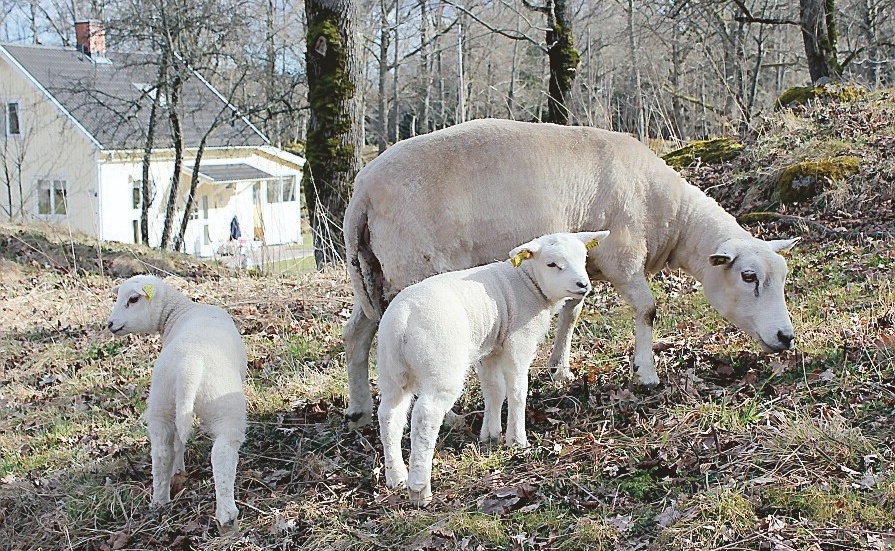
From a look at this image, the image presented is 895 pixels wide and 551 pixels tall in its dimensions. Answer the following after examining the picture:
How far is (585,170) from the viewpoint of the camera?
5.93 m

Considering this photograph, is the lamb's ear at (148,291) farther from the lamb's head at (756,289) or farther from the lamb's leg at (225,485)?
the lamb's head at (756,289)

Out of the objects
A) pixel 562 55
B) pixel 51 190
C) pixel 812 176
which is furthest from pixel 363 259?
pixel 51 190

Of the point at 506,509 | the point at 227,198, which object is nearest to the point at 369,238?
the point at 506,509

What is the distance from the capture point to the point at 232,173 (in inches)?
1380

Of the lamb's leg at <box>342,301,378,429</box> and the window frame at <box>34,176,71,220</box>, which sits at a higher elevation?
the window frame at <box>34,176,71,220</box>

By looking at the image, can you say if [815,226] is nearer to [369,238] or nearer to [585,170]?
[585,170]

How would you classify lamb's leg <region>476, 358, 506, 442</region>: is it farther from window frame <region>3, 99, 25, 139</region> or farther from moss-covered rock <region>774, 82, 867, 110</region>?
window frame <region>3, 99, 25, 139</region>

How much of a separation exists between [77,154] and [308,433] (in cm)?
2986

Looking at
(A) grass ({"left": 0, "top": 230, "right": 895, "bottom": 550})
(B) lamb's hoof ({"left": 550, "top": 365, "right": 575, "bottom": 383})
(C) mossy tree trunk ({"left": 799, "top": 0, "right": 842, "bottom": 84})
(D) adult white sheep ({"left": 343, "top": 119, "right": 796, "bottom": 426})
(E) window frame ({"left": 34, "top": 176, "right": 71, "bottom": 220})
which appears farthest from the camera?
(E) window frame ({"left": 34, "top": 176, "right": 71, "bottom": 220})

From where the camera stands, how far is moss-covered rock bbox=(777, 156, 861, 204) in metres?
10.1

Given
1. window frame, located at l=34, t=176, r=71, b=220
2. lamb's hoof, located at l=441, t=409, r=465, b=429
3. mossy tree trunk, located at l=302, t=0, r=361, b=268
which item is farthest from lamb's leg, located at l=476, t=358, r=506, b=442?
window frame, located at l=34, t=176, r=71, b=220

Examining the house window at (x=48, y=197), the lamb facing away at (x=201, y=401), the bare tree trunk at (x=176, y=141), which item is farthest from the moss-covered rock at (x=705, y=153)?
the house window at (x=48, y=197)

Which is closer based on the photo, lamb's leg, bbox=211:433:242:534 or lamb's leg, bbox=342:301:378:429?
lamb's leg, bbox=211:433:242:534

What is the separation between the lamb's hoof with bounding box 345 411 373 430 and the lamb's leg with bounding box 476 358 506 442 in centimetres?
96
